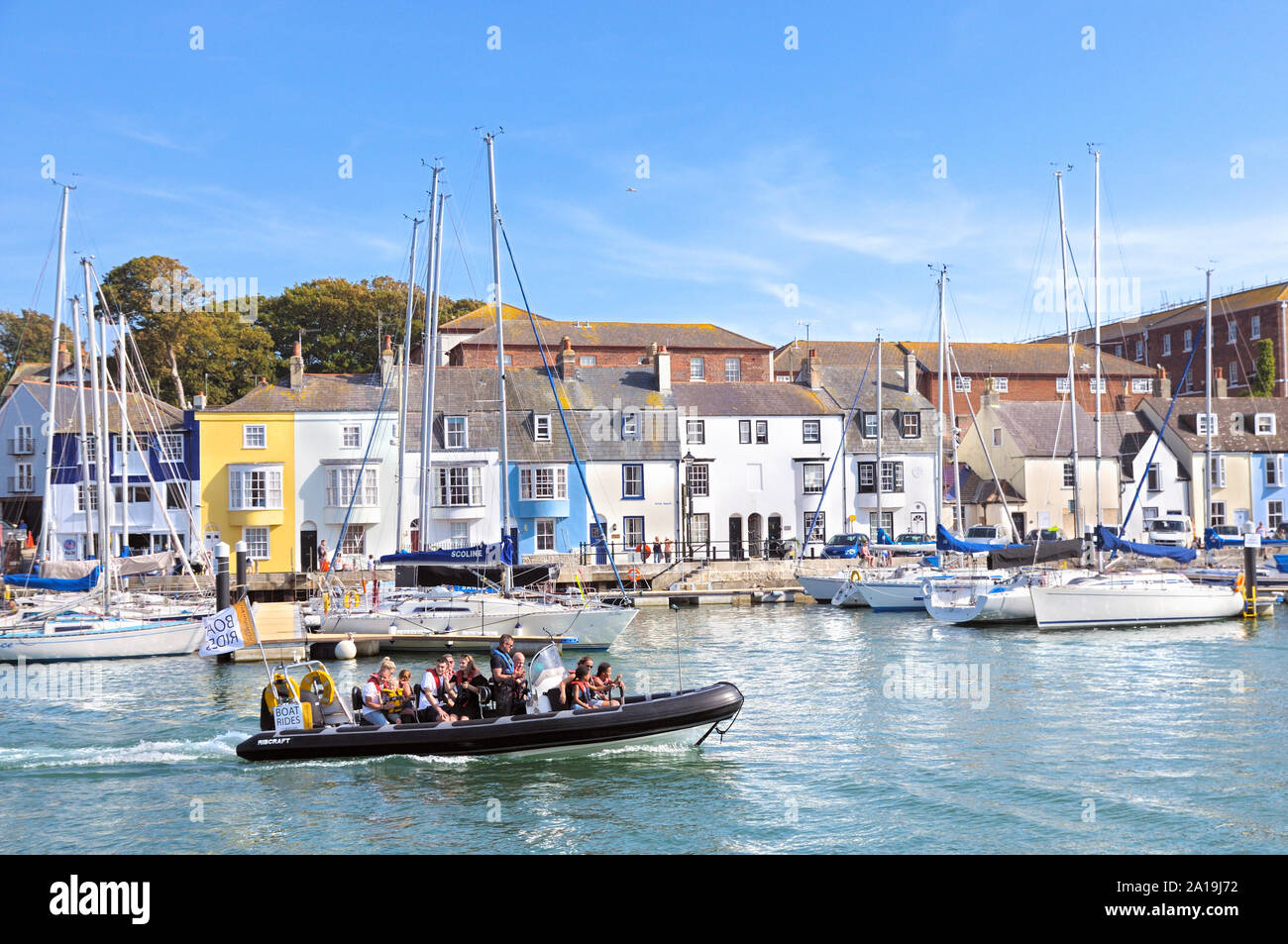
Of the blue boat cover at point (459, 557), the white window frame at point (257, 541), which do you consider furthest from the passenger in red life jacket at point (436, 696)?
the white window frame at point (257, 541)

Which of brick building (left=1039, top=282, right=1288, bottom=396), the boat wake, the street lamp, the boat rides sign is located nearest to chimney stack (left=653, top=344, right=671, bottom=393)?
the street lamp

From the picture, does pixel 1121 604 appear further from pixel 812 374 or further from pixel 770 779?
pixel 812 374

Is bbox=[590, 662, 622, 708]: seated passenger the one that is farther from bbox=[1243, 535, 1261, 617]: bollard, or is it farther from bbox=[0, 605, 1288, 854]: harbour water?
bbox=[1243, 535, 1261, 617]: bollard

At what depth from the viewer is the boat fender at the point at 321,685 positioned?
19141mm

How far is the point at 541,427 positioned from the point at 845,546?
15.9 metres

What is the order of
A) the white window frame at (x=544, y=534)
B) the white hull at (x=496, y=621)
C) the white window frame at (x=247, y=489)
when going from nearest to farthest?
the white hull at (x=496, y=621) < the white window frame at (x=247, y=489) < the white window frame at (x=544, y=534)

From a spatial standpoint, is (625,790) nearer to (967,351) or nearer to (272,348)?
(272,348)

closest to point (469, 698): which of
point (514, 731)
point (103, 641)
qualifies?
point (514, 731)

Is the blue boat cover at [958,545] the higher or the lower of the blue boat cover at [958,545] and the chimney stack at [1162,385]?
the lower

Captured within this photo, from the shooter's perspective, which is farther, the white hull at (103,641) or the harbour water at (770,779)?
the white hull at (103,641)

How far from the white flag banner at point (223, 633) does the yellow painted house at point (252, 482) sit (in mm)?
32306

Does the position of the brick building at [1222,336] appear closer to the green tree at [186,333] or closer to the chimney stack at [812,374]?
the chimney stack at [812,374]
